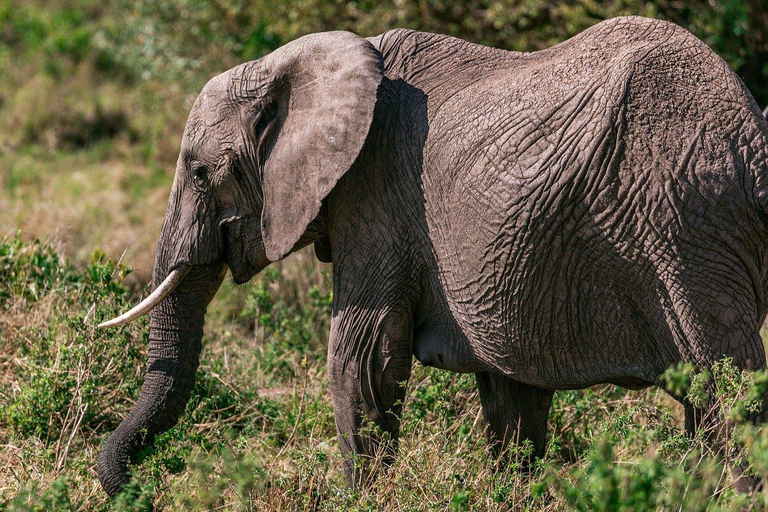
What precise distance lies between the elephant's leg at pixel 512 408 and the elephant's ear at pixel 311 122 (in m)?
1.03

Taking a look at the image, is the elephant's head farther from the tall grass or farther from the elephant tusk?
the tall grass

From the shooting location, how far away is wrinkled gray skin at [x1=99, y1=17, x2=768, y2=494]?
3.29 m

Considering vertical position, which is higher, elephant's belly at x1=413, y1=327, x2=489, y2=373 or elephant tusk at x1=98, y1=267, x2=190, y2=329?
elephant tusk at x1=98, y1=267, x2=190, y2=329

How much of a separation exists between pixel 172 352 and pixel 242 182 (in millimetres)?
751

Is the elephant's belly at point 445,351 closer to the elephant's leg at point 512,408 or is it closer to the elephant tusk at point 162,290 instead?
the elephant's leg at point 512,408

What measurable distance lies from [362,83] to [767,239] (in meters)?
1.38

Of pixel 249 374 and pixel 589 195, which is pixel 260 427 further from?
pixel 589 195

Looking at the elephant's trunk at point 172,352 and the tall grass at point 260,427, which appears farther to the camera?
the elephant's trunk at point 172,352

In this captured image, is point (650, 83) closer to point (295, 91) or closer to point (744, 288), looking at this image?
point (744, 288)

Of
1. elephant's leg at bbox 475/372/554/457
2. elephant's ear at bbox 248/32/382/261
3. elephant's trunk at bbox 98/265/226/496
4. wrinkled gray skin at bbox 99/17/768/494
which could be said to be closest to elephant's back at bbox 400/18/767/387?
wrinkled gray skin at bbox 99/17/768/494

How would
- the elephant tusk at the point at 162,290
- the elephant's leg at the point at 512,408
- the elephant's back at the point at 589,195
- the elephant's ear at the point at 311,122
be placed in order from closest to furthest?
the elephant's back at the point at 589,195, the elephant's ear at the point at 311,122, the elephant tusk at the point at 162,290, the elephant's leg at the point at 512,408

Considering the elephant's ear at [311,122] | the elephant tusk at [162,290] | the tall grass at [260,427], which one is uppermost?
the elephant's ear at [311,122]

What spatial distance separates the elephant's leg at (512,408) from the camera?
14.4ft

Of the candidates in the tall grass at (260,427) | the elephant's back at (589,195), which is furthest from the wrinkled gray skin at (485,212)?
the tall grass at (260,427)
